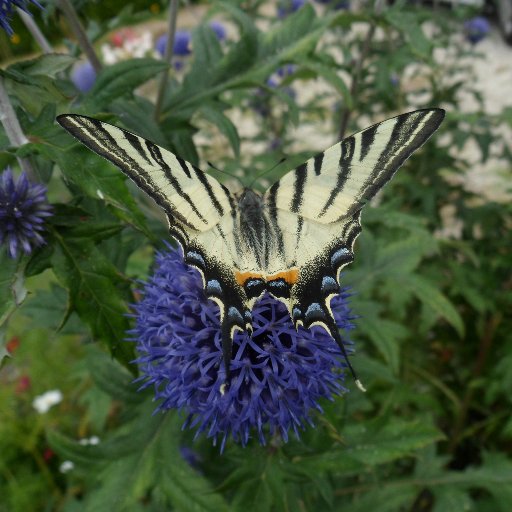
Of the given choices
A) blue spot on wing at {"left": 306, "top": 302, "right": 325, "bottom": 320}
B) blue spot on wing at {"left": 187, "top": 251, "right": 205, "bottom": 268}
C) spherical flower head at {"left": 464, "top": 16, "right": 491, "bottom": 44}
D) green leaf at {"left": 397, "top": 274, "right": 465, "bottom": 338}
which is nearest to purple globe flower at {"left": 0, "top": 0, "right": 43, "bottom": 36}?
blue spot on wing at {"left": 187, "top": 251, "right": 205, "bottom": 268}

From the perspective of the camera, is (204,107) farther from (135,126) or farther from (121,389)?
(121,389)

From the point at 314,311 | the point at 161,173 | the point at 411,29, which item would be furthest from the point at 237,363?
the point at 411,29

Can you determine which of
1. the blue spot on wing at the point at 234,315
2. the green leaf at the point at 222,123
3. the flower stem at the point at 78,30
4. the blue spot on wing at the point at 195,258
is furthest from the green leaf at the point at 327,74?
the blue spot on wing at the point at 234,315

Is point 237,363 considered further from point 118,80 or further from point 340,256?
point 118,80

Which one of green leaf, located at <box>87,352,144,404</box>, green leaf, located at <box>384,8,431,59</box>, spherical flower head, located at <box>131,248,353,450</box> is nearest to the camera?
spherical flower head, located at <box>131,248,353,450</box>

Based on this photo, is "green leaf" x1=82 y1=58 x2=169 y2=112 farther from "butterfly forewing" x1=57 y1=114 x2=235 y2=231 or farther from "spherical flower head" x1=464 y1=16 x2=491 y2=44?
"spherical flower head" x1=464 y1=16 x2=491 y2=44

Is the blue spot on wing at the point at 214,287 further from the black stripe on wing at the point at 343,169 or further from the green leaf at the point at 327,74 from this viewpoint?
the green leaf at the point at 327,74
